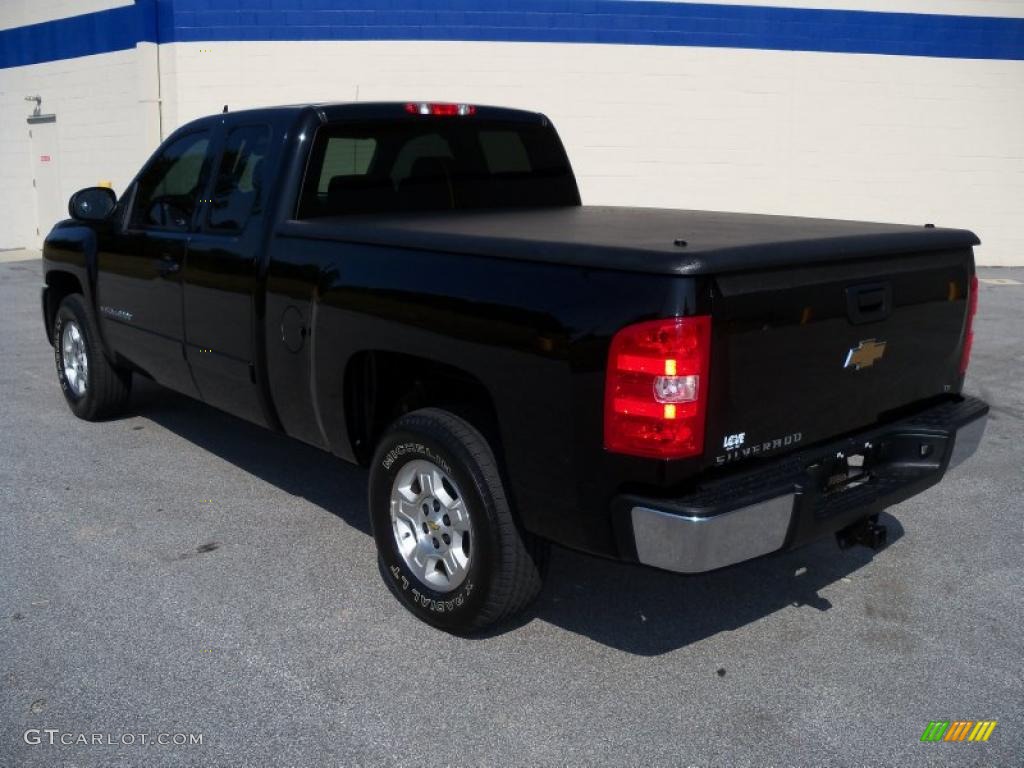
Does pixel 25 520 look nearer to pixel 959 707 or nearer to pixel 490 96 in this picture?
pixel 959 707

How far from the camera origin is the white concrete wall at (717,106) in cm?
1532

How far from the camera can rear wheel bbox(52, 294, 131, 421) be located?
634 cm

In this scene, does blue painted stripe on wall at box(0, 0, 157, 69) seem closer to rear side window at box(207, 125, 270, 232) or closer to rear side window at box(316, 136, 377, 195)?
rear side window at box(207, 125, 270, 232)

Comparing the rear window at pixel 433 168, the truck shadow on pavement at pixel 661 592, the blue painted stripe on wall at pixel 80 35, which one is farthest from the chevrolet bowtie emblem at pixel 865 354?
the blue painted stripe on wall at pixel 80 35

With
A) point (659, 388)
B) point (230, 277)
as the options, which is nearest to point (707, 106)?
point (230, 277)

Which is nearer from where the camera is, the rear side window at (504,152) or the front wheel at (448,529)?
the front wheel at (448,529)

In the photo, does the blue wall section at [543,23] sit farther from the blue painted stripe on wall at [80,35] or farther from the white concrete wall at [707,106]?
the white concrete wall at [707,106]

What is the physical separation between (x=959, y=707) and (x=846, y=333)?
1293 mm

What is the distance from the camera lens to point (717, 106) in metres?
15.6

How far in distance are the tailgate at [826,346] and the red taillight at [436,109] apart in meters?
2.47

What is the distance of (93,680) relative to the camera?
11.3 ft

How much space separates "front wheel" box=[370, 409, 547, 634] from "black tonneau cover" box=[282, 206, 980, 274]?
675 millimetres

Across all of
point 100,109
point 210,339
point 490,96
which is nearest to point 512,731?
point 210,339

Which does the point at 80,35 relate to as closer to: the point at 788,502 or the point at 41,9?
the point at 41,9
